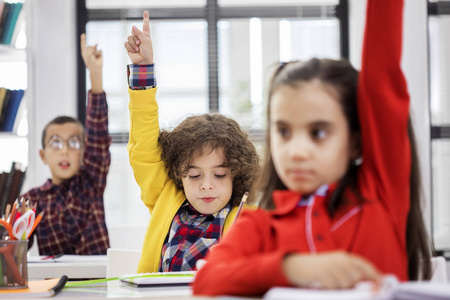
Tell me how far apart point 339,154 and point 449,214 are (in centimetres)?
357

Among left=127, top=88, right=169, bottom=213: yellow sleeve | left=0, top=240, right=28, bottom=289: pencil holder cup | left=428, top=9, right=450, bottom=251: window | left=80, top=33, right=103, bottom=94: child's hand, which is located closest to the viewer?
left=0, top=240, right=28, bottom=289: pencil holder cup

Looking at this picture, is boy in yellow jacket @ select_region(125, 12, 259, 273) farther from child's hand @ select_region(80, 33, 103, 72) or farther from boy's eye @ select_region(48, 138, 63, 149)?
boy's eye @ select_region(48, 138, 63, 149)

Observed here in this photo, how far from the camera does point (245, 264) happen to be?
2.80ft

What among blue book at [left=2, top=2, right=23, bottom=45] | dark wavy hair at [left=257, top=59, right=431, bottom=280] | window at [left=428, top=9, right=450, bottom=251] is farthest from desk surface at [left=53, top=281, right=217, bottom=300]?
window at [left=428, top=9, right=450, bottom=251]

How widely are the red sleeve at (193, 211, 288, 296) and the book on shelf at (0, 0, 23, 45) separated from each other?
3212mm

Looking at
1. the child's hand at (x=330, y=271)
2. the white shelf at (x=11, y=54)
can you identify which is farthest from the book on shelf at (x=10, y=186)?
the child's hand at (x=330, y=271)

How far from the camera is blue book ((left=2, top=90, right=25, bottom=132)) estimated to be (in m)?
3.74

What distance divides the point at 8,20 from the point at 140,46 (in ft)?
8.17

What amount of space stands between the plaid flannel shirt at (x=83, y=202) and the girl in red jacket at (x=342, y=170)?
215 centimetres

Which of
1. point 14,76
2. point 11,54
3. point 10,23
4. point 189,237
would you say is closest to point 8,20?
point 10,23

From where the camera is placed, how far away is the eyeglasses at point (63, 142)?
126 inches

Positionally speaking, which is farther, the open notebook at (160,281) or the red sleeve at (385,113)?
the open notebook at (160,281)

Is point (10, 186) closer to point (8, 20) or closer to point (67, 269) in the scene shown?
point (8, 20)

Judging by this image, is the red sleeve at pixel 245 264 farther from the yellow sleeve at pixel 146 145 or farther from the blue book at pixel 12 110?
the blue book at pixel 12 110
